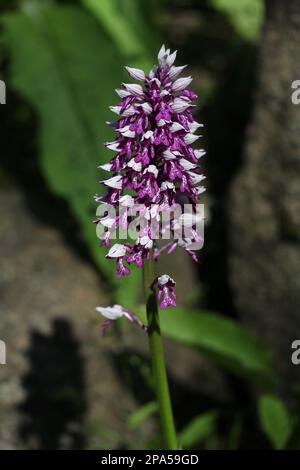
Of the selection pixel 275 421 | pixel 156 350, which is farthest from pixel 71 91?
pixel 156 350

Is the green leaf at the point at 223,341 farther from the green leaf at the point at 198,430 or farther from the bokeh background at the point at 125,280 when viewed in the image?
the green leaf at the point at 198,430

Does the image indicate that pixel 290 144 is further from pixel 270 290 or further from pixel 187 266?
pixel 187 266

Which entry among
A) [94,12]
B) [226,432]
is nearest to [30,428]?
[226,432]

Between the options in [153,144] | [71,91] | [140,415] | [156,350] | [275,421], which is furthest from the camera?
[71,91]

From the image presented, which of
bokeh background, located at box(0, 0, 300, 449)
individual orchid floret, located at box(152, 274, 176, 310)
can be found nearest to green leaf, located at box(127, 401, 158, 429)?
bokeh background, located at box(0, 0, 300, 449)

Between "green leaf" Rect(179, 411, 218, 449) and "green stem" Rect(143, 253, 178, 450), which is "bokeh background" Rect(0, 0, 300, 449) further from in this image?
"green stem" Rect(143, 253, 178, 450)
